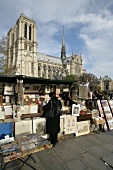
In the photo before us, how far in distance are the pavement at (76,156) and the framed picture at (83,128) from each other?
0.29m

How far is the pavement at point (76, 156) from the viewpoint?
8.52ft

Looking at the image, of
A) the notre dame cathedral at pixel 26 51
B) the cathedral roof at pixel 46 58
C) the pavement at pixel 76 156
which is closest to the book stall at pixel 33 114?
the pavement at pixel 76 156

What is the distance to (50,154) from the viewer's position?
10.2 ft

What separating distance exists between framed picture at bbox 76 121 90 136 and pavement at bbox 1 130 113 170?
292 millimetres

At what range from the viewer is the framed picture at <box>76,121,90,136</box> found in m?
4.46

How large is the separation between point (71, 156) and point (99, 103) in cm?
318

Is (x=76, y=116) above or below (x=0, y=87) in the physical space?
below

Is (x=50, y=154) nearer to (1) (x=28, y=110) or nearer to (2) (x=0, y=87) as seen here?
(1) (x=28, y=110)

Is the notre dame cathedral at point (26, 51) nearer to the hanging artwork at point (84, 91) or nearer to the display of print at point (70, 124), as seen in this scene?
the hanging artwork at point (84, 91)

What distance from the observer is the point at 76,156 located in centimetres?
304

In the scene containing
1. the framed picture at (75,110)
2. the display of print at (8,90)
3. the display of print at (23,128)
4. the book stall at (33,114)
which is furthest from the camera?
the framed picture at (75,110)

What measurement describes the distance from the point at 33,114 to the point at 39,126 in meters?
0.46

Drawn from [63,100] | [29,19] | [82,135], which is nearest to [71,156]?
[82,135]

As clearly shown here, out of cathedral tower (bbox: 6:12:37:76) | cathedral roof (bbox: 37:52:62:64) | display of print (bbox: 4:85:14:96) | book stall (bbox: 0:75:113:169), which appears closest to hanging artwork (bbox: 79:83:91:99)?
book stall (bbox: 0:75:113:169)
